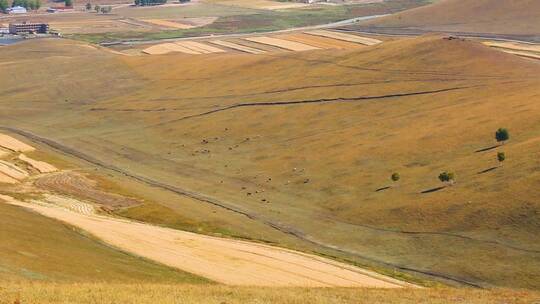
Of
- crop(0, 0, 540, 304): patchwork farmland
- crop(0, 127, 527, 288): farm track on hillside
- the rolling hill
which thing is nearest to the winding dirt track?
crop(0, 0, 540, 304): patchwork farmland

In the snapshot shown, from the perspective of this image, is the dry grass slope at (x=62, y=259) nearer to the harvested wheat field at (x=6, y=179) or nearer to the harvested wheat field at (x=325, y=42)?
the harvested wheat field at (x=6, y=179)

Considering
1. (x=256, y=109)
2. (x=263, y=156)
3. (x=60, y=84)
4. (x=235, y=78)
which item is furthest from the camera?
→ (x=60, y=84)

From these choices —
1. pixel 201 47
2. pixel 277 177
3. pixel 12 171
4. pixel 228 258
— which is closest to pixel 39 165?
pixel 12 171

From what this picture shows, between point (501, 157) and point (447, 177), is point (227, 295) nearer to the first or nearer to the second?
point (447, 177)

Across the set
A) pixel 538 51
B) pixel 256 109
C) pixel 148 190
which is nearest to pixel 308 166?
pixel 148 190

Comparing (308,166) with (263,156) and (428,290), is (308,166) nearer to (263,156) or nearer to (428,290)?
(263,156)

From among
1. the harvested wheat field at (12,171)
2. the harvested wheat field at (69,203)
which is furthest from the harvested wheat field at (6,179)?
the harvested wheat field at (69,203)
